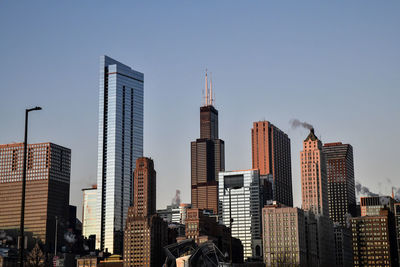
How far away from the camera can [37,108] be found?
158 ft

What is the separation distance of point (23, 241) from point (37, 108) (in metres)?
10.4

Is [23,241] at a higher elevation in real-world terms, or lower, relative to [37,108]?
lower

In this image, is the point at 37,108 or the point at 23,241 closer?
the point at 23,241

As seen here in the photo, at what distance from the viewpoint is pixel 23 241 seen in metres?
43.4
